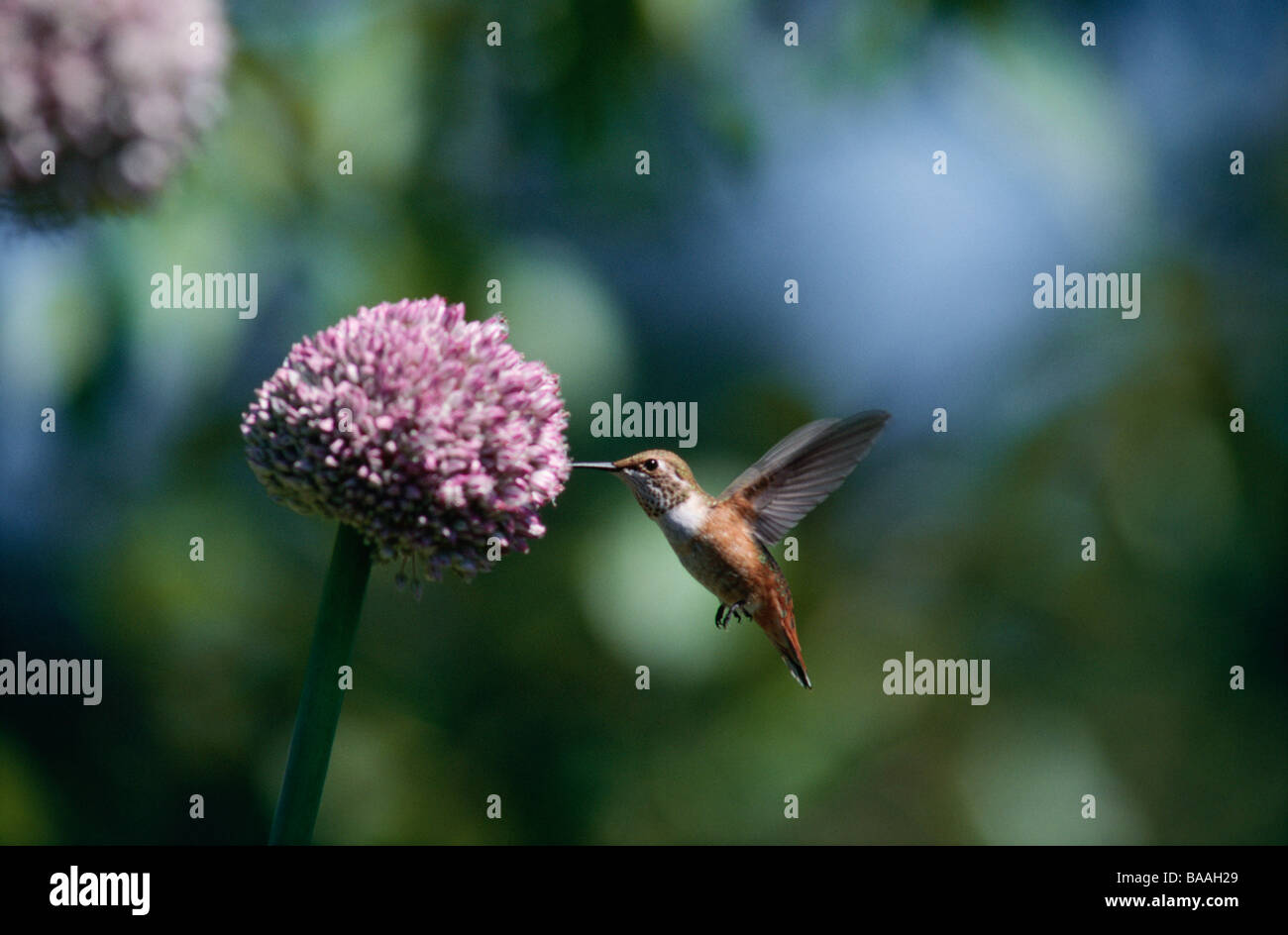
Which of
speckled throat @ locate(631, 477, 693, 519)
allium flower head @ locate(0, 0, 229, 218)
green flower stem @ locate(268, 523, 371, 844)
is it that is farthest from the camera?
allium flower head @ locate(0, 0, 229, 218)

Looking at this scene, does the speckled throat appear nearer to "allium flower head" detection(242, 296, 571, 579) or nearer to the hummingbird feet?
the hummingbird feet

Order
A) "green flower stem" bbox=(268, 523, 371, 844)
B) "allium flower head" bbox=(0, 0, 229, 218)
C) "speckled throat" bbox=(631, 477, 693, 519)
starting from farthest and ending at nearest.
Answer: "allium flower head" bbox=(0, 0, 229, 218) < "speckled throat" bbox=(631, 477, 693, 519) < "green flower stem" bbox=(268, 523, 371, 844)

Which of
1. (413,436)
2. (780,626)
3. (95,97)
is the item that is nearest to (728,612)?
(780,626)

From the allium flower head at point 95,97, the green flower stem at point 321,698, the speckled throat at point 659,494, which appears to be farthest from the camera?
the allium flower head at point 95,97

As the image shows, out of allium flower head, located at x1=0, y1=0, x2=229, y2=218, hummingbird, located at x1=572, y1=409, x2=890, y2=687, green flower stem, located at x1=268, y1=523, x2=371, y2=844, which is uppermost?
allium flower head, located at x1=0, y1=0, x2=229, y2=218

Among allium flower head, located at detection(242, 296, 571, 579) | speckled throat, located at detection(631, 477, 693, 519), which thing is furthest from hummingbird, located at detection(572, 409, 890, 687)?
allium flower head, located at detection(242, 296, 571, 579)

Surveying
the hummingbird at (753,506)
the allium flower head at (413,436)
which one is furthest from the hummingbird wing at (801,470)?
the allium flower head at (413,436)

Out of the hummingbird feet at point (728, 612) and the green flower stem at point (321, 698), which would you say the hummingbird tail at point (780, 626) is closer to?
the hummingbird feet at point (728, 612)
